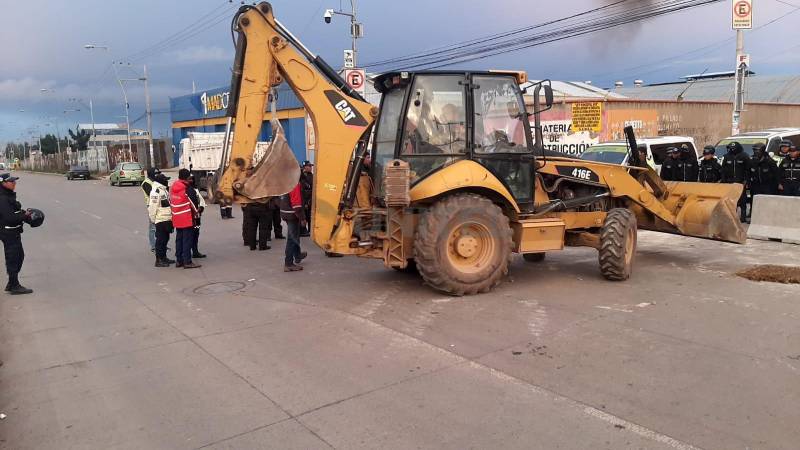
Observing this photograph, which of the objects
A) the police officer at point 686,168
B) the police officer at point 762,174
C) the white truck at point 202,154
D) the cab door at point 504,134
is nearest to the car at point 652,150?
the police officer at point 686,168

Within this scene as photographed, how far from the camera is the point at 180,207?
32.7 feet

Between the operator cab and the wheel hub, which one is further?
the operator cab

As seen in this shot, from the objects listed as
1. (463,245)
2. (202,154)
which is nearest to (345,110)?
(463,245)

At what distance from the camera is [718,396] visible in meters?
4.43

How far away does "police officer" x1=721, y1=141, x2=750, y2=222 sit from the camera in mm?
13086

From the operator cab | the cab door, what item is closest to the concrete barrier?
the cab door

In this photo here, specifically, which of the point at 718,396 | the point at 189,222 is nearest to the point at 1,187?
the point at 189,222

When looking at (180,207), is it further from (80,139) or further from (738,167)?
(80,139)

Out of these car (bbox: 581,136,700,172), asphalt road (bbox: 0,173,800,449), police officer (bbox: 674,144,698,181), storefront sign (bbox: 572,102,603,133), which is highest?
storefront sign (bbox: 572,102,603,133)

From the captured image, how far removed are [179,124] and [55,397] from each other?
2230 inches

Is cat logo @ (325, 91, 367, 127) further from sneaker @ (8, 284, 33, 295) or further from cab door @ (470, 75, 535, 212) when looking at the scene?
sneaker @ (8, 284, 33, 295)

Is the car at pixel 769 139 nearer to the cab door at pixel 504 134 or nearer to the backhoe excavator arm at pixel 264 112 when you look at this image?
the cab door at pixel 504 134

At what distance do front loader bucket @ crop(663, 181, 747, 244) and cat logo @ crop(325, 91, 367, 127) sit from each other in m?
5.19

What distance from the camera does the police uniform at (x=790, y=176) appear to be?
12.3 m
